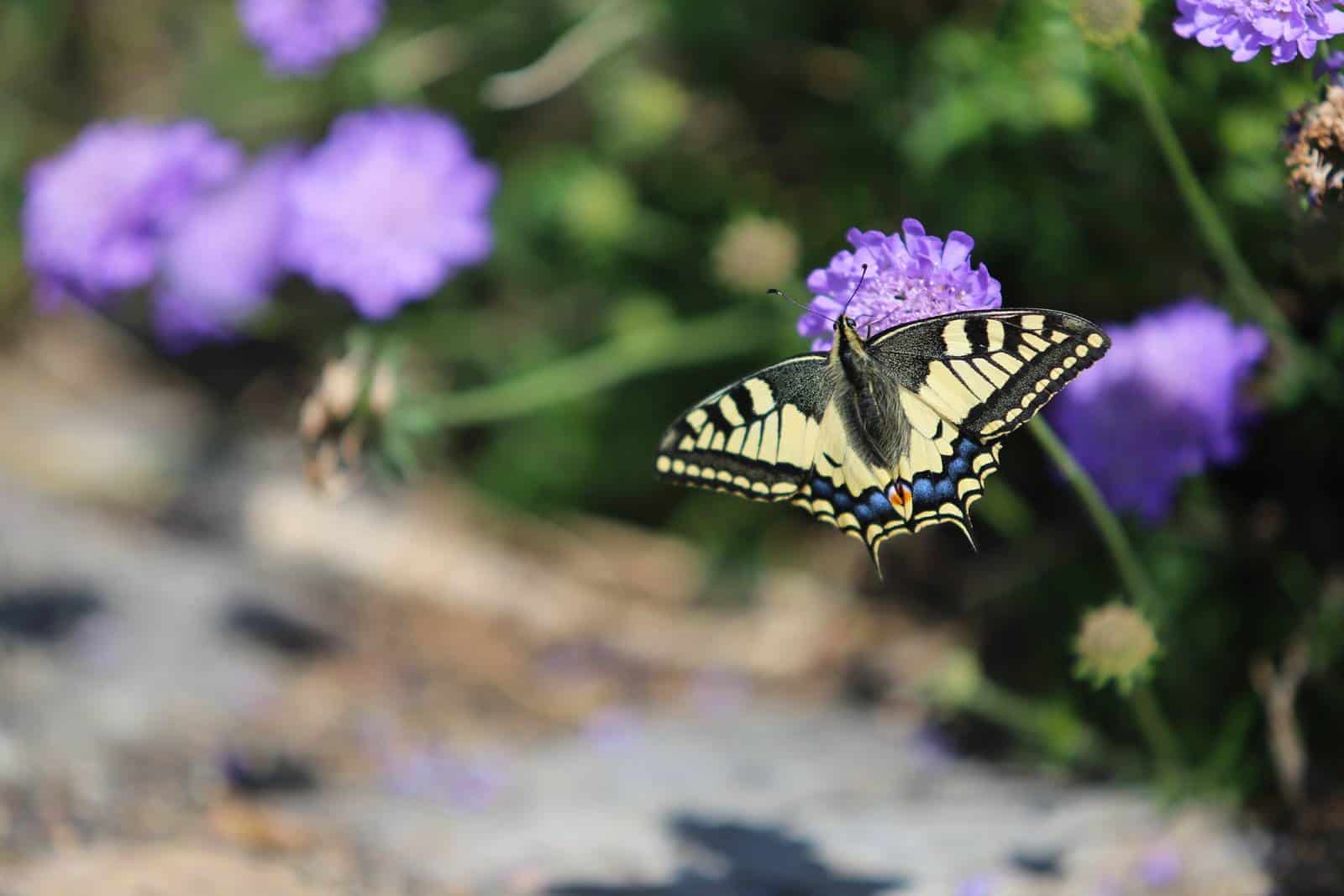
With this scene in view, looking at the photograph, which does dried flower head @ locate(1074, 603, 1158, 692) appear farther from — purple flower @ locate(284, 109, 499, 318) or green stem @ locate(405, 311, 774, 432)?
purple flower @ locate(284, 109, 499, 318)

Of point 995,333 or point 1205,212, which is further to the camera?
point 1205,212

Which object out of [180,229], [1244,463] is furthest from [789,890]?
[180,229]

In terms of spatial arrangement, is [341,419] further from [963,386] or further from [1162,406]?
[1162,406]

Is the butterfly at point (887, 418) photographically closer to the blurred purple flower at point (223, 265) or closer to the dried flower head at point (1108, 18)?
the dried flower head at point (1108, 18)

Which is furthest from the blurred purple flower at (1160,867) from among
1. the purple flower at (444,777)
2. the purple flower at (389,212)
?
the purple flower at (389,212)

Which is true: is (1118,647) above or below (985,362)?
below

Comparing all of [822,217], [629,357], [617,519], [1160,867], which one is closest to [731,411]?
[1160,867]

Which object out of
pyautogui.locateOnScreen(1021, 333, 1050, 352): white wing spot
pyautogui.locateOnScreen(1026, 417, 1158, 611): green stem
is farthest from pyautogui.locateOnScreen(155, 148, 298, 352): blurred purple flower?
pyautogui.locateOnScreen(1021, 333, 1050, 352): white wing spot
